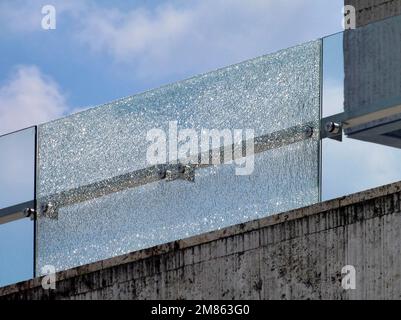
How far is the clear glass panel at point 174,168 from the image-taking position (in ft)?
30.7

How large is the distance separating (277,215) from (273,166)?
2.24ft

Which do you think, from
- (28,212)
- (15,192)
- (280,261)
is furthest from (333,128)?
(15,192)

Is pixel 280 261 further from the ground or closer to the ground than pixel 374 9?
closer to the ground

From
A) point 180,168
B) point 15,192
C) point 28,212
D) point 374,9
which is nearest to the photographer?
point 180,168

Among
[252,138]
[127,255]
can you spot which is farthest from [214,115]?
[127,255]

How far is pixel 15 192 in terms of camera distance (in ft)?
35.7

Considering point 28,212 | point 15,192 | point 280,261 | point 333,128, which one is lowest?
point 280,261

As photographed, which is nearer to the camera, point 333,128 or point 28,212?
point 333,128

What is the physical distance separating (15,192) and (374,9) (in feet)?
13.8

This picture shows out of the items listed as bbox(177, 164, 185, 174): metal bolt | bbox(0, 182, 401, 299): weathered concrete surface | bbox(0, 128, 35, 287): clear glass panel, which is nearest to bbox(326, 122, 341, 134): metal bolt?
bbox(0, 182, 401, 299): weathered concrete surface

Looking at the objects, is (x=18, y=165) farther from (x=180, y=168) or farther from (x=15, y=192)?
(x=180, y=168)

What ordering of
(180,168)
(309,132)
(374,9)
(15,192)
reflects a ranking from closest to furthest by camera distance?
(309,132)
(180,168)
(15,192)
(374,9)

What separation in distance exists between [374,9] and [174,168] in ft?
13.7

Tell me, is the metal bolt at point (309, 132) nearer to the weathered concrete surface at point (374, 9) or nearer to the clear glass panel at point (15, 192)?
the clear glass panel at point (15, 192)
